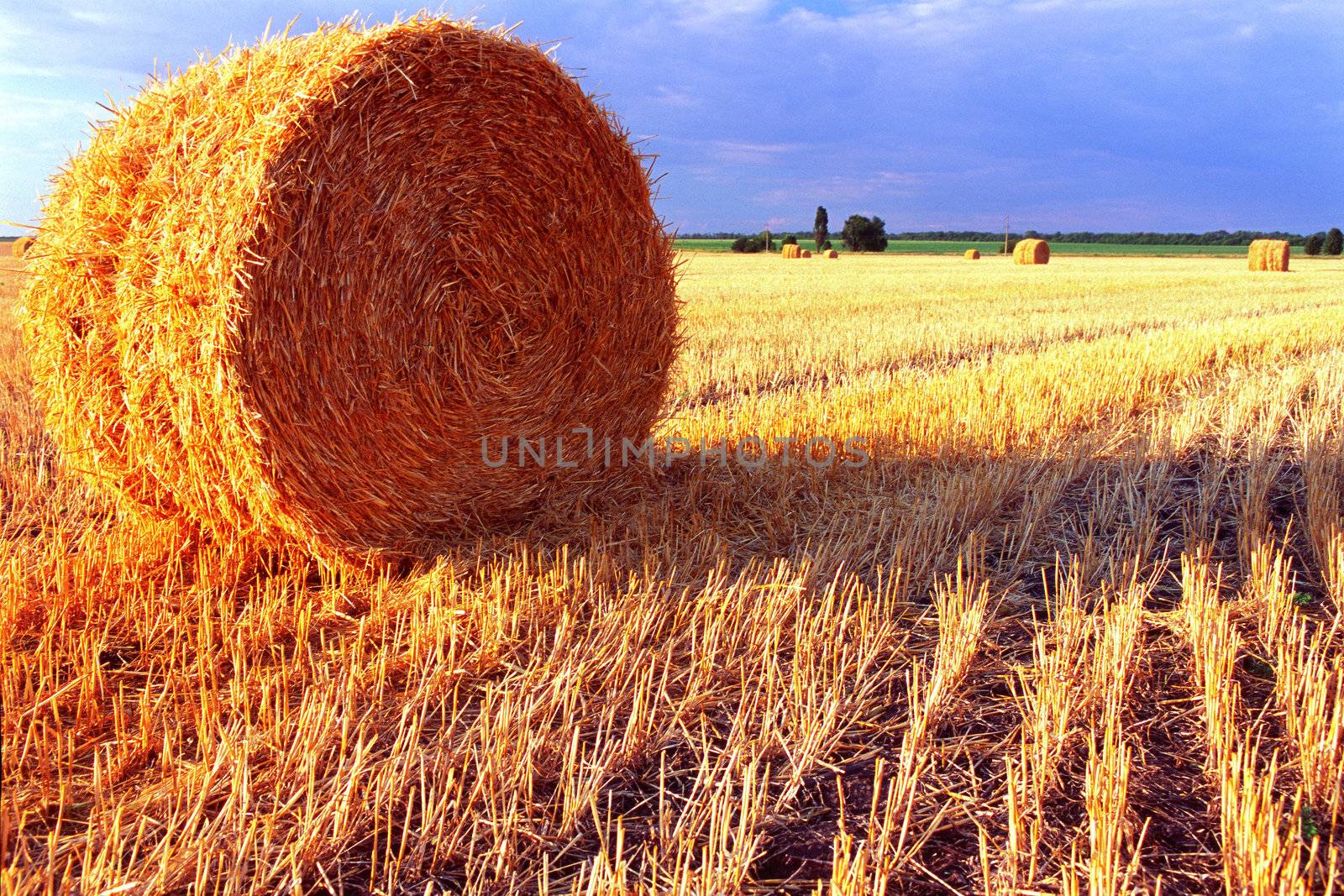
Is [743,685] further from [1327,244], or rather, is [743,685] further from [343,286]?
[1327,244]

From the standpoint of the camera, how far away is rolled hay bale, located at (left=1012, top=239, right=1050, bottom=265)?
30.2 m

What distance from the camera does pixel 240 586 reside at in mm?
3635

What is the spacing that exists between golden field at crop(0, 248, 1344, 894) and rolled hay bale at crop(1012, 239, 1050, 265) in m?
26.8

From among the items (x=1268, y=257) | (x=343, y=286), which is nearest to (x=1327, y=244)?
(x=1268, y=257)

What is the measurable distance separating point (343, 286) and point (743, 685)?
1.99 m

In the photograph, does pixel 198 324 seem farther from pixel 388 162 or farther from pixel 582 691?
pixel 582 691

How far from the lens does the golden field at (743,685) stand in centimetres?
206

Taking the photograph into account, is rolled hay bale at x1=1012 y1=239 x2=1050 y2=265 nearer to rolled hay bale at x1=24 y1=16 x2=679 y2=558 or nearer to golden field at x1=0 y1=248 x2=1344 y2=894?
golden field at x1=0 y1=248 x2=1344 y2=894

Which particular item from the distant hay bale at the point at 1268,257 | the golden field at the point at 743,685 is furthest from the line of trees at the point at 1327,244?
the golden field at the point at 743,685

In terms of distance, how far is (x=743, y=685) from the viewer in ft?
8.69

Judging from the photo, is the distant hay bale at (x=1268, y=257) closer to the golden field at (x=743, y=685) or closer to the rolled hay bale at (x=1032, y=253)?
the rolled hay bale at (x=1032, y=253)

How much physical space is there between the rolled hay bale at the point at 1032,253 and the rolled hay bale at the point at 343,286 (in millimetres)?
28543

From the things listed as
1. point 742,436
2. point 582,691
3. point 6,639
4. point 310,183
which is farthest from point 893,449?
point 6,639

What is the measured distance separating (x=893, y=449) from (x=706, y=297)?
31.9ft
